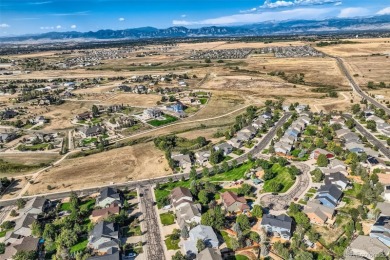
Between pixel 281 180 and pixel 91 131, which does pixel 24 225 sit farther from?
pixel 91 131

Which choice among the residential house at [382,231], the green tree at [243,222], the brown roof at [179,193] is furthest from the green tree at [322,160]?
the brown roof at [179,193]

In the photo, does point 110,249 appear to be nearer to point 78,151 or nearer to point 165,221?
point 165,221

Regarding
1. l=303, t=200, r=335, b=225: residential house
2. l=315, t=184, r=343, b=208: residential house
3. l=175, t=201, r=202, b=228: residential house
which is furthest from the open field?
l=175, t=201, r=202, b=228: residential house

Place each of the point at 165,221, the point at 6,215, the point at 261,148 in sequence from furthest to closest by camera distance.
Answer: the point at 261,148 → the point at 6,215 → the point at 165,221

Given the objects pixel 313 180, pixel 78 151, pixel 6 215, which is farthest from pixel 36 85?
pixel 313 180

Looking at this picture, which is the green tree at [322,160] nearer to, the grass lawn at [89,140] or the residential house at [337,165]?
the residential house at [337,165]

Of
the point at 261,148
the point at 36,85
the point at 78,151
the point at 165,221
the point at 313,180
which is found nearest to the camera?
the point at 165,221
